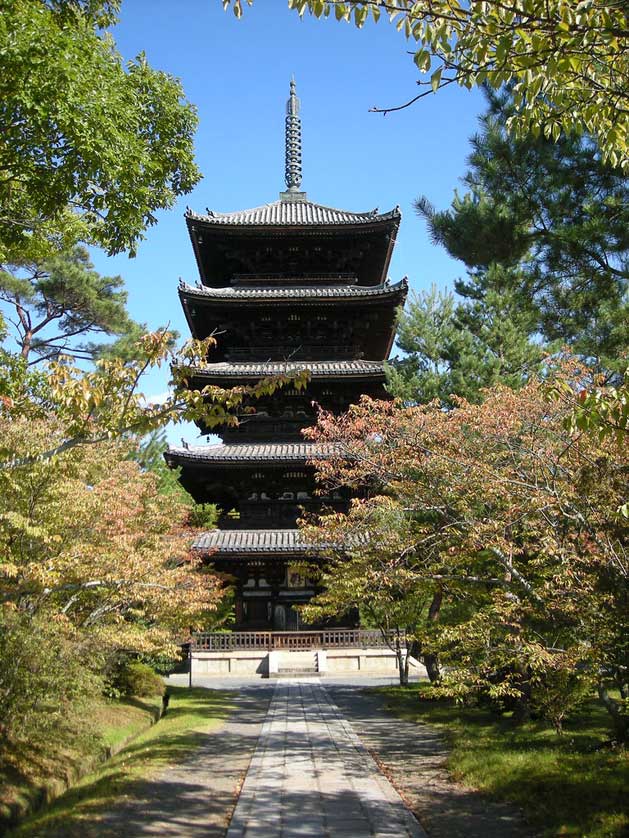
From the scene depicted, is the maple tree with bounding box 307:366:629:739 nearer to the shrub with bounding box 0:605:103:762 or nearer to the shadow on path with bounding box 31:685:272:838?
the shadow on path with bounding box 31:685:272:838

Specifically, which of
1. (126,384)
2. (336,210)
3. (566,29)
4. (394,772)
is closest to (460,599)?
(394,772)

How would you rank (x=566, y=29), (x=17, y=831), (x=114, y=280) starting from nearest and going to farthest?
(x=566, y=29) → (x=17, y=831) → (x=114, y=280)

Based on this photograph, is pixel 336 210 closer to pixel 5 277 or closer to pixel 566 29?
pixel 5 277

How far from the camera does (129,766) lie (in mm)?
10586

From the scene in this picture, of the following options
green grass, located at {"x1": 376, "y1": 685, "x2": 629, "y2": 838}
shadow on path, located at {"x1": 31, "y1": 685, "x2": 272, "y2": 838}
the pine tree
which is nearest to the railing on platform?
shadow on path, located at {"x1": 31, "y1": 685, "x2": 272, "y2": 838}

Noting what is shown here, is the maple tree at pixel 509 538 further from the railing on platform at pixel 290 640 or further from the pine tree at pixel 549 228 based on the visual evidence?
the railing on platform at pixel 290 640

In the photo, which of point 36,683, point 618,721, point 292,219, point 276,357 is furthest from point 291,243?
point 618,721

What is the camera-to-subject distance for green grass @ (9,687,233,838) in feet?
25.4

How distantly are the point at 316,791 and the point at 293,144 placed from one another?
105 ft

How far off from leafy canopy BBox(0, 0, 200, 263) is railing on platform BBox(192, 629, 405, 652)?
1788 centimetres

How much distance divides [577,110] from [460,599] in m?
10.1

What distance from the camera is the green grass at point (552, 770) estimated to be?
22.0 feet

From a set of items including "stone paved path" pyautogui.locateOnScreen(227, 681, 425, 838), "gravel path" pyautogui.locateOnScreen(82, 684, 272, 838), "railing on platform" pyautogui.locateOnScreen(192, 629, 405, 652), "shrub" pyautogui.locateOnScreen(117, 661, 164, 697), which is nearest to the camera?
"stone paved path" pyautogui.locateOnScreen(227, 681, 425, 838)

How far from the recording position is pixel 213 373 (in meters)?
23.6
